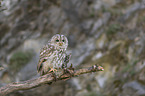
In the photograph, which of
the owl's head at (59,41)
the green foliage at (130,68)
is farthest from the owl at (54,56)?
the green foliage at (130,68)

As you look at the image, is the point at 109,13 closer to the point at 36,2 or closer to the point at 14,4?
the point at 36,2

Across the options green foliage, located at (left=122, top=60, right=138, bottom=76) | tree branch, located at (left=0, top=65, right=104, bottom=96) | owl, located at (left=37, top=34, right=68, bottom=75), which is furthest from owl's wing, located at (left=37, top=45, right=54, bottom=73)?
green foliage, located at (left=122, top=60, right=138, bottom=76)

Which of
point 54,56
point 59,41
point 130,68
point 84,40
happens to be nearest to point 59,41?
point 59,41

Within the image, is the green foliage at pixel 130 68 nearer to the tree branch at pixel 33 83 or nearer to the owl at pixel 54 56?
the owl at pixel 54 56

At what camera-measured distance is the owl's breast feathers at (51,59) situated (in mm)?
2895

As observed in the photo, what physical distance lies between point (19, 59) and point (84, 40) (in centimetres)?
268

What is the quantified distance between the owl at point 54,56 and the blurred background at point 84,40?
11.0ft

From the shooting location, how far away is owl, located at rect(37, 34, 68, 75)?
289 cm

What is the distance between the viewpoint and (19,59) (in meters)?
6.43

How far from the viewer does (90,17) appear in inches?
285

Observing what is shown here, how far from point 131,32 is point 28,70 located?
4.42 metres

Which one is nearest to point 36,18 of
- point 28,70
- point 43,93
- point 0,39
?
point 0,39

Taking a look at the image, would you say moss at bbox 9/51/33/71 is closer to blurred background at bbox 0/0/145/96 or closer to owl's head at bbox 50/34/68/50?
blurred background at bbox 0/0/145/96

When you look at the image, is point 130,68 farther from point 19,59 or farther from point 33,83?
point 33,83
